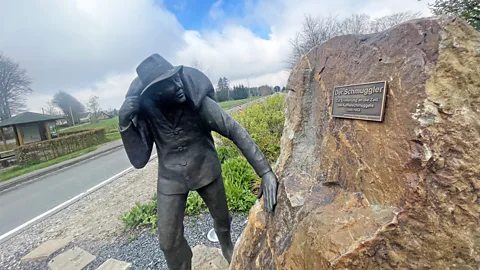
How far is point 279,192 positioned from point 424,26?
132 centimetres

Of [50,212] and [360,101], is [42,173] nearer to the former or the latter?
[50,212]

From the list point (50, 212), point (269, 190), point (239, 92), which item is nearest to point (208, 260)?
point (269, 190)

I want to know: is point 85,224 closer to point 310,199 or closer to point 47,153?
point 310,199

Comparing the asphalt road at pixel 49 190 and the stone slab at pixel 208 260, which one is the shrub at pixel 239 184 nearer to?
the stone slab at pixel 208 260

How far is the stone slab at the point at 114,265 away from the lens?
3.34m

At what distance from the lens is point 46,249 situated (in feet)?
13.5

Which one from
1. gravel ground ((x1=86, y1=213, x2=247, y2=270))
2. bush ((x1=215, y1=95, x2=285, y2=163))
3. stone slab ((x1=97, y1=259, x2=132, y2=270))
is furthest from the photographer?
bush ((x1=215, y1=95, x2=285, y2=163))

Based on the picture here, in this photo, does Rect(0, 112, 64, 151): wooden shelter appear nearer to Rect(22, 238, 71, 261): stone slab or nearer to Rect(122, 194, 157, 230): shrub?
Rect(22, 238, 71, 261): stone slab

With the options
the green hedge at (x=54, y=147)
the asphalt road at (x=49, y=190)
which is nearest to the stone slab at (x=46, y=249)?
the asphalt road at (x=49, y=190)

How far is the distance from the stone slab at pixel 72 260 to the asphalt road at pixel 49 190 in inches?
101

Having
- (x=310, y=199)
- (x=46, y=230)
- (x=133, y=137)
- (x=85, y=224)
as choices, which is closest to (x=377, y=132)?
(x=310, y=199)

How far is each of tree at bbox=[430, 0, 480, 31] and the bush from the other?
868 cm

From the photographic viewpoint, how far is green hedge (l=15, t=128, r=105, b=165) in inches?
480

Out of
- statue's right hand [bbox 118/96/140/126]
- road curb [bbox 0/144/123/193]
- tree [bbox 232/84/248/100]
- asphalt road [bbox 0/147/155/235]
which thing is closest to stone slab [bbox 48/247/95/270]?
asphalt road [bbox 0/147/155/235]
